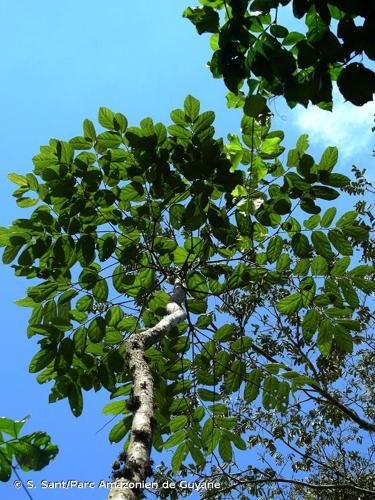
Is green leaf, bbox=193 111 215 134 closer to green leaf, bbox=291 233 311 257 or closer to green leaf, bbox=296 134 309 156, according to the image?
green leaf, bbox=296 134 309 156

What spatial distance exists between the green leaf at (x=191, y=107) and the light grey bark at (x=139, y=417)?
4.26 feet

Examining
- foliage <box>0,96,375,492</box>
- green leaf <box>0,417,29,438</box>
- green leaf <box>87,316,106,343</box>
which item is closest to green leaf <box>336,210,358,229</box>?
foliage <box>0,96,375,492</box>

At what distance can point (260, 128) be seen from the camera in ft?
10.7

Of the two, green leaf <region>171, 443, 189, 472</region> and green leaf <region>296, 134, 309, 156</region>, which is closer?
green leaf <region>296, 134, 309, 156</region>

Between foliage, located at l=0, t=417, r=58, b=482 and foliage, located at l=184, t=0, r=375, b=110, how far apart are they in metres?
1.73

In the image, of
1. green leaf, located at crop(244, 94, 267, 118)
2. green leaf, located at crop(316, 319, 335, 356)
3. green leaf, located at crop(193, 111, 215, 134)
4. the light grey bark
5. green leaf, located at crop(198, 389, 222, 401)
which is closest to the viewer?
the light grey bark

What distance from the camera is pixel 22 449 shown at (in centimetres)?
161

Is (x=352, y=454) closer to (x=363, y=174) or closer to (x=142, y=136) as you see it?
(x=363, y=174)

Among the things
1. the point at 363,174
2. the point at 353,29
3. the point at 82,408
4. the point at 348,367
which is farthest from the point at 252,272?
the point at 348,367

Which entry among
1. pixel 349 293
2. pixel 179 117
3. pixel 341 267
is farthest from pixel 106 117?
pixel 349 293

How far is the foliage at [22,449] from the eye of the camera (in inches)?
62.4

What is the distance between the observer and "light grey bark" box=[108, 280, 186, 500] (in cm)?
155

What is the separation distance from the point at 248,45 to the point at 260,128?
104 centimetres

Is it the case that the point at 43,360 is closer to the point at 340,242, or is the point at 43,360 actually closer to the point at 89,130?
the point at 89,130
